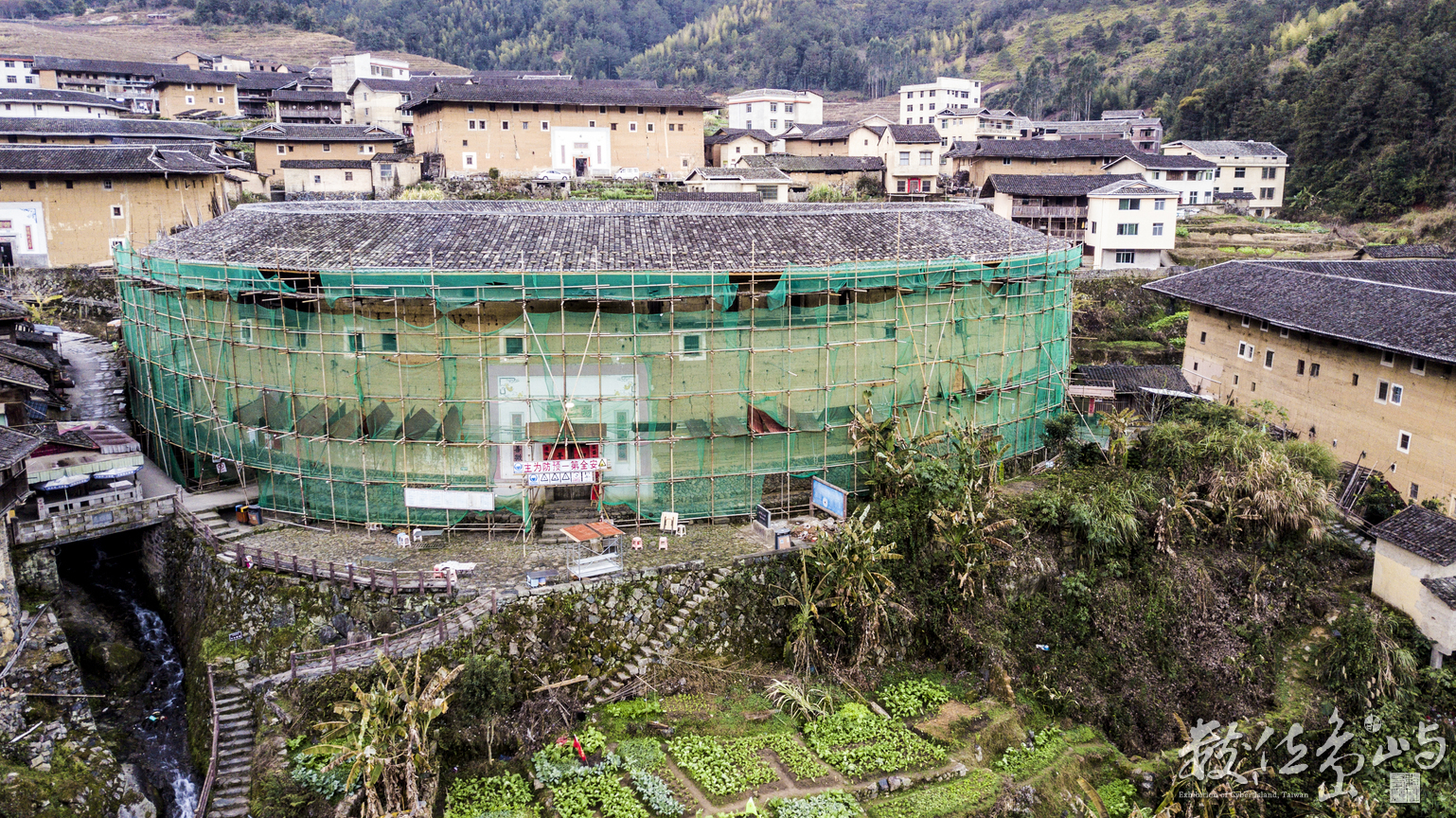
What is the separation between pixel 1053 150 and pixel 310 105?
1805 inches

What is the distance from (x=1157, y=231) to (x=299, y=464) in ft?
121

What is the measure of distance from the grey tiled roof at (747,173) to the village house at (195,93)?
40.4 meters

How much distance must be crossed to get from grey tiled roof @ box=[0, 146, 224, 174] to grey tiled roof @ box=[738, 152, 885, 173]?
2503 centimetres

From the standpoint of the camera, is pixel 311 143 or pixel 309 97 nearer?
pixel 311 143

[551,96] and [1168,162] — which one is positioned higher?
[551,96]

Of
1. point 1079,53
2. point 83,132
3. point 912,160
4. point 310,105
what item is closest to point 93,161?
point 83,132

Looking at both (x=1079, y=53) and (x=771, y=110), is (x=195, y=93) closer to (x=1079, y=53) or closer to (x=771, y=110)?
(x=771, y=110)

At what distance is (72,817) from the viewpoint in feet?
42.5

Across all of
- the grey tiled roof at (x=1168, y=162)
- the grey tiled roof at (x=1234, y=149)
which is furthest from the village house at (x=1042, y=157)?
the grey tiled roof at (x=1234, y=149)

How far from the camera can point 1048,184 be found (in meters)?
44.5

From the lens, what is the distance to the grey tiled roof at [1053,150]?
1921 inches

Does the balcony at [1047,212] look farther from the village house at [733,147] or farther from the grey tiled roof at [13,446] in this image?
the grey tiled roof at [13,446]

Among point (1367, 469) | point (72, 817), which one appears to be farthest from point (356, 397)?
point (1367, 469)

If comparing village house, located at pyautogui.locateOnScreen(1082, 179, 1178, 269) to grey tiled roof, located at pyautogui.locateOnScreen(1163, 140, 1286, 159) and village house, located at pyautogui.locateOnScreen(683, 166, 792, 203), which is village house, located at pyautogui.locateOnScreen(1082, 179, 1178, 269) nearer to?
village house, located at pyautogui.locateOnScreen(683, 166, 792, 203)
